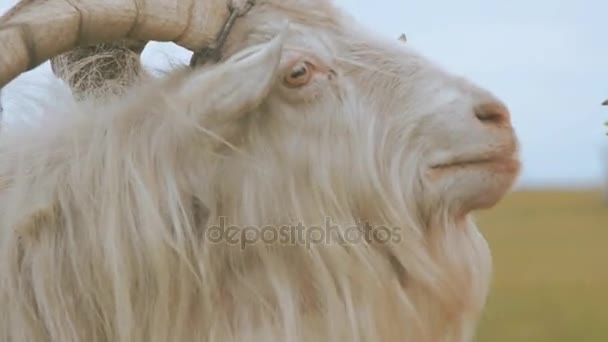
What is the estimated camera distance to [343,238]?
3.90 metres

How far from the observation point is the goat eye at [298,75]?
388 cm

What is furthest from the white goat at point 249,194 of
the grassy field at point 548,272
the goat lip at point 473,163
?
the grassy field at point 548,272

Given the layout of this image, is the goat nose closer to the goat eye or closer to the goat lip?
the goat lip

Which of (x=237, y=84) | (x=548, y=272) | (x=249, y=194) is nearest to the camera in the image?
(x=237, y=84)

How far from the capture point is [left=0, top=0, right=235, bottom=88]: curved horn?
3.65m

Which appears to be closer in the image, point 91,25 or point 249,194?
point 91,25

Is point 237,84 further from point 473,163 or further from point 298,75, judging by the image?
point 473,163

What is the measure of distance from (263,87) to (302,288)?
2.32 ft

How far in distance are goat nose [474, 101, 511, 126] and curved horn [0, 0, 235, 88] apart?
3.13 ft

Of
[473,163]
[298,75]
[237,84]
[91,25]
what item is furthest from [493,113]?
[91,25]

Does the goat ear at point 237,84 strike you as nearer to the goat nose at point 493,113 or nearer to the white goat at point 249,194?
the white goat at point 249,194

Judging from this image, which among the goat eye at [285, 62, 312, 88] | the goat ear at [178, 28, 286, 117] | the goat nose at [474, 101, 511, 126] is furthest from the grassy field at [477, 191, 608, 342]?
the goat ear at [178, 28, 286, 117]

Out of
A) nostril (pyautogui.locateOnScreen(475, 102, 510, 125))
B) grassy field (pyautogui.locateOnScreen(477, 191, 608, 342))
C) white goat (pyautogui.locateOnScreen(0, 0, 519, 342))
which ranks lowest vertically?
grassy field (pyautogui.locateOnScreen(477, 191, 608, 342))

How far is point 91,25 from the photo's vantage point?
376 centimetres
